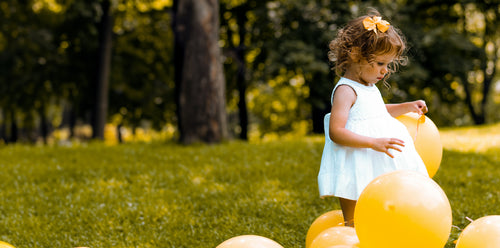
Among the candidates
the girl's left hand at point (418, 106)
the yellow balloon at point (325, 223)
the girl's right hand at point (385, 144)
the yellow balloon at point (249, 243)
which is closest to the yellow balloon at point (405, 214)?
the girl's right hand at point (385, 144)

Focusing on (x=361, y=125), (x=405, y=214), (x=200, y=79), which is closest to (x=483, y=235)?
(x=405, y=214)

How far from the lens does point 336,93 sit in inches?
114

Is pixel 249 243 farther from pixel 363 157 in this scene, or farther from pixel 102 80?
pixel 102 80

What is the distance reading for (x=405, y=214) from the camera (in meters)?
2.16

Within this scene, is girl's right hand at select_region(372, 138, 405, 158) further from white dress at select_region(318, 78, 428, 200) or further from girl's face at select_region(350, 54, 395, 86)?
girl's face at select_region(350, 54, 395, 86)

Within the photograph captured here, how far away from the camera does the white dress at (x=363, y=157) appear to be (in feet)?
9.27

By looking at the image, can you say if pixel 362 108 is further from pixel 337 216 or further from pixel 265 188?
pixel 265 188

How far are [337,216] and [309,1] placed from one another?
9.19m

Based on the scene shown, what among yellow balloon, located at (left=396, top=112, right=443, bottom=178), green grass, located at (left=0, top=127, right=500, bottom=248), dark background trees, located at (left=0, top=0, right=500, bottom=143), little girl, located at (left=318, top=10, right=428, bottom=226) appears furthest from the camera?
dark background trees, located at (left=0, top=0, right=500, bottom=143)

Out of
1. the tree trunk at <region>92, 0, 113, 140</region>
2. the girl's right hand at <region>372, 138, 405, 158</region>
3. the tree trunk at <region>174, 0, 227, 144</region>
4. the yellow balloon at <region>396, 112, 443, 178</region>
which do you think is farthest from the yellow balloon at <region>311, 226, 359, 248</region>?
the tree trunk at <region>92, 0, 113, 140</region>

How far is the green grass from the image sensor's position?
13.1ft

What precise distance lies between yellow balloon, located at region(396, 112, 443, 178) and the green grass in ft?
2.80

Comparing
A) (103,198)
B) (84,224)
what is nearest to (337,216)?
(84,224)

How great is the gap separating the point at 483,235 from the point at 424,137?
0.96 metres
